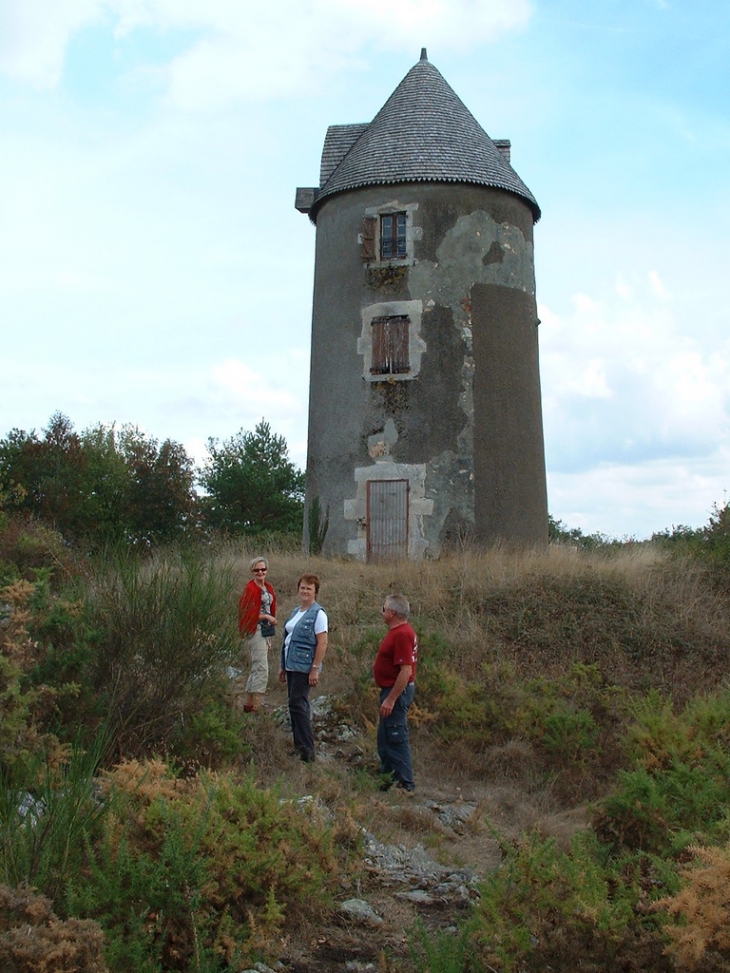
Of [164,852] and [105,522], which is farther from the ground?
[105,522]

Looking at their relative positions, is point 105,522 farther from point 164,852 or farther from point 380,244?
point 164,852

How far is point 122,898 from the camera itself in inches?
224

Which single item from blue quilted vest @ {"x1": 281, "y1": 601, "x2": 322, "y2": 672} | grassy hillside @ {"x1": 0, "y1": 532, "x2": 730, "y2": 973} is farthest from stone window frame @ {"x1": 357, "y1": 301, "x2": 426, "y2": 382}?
blue quilted vest @ {"x1": 281, "y1": 601, "x2": 322, "y2": 672}

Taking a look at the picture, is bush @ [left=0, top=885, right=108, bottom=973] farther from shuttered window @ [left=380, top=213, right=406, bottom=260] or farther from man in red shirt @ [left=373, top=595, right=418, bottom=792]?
shuttered window @ [left=380, top=213, right=406, bottom=260]

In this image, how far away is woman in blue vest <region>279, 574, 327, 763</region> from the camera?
9.77 metres

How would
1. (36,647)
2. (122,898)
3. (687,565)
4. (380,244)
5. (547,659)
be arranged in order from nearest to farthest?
(122,898), (36,647), (547,659), (687,565), (380,244)

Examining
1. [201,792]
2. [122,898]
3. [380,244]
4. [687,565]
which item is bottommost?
[122,898]

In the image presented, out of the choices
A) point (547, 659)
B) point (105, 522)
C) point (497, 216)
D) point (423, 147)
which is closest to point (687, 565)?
point (547, 659)

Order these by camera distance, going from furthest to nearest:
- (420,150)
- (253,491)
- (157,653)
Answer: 1. (253,491)
2. (420,150)
3. (157,653)

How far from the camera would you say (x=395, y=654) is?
30.9 ft

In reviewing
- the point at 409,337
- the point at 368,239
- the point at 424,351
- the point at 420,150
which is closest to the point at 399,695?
the point at 424,351

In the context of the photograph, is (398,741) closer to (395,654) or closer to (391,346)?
(395,654)

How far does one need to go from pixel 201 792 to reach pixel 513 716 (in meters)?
5.35

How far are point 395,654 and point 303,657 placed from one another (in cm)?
92
